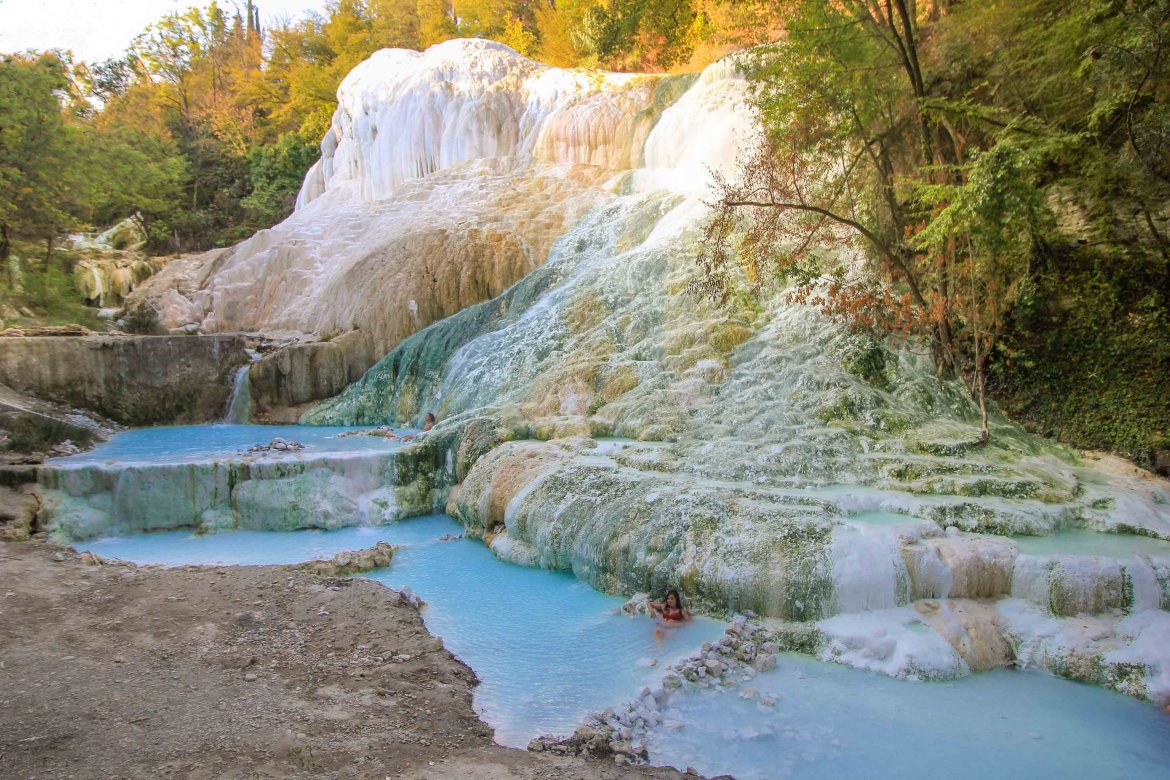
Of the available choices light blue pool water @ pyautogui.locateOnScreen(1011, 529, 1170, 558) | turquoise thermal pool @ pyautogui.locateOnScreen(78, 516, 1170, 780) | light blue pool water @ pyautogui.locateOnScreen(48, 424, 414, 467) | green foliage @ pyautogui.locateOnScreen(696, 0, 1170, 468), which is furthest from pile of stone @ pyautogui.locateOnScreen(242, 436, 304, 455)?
light blue pool water @ pyautogui.locateOnScreen(1011, 529, 1170, 558)

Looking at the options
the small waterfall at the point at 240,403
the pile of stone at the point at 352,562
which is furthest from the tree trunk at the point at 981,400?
the small waterfall at the point at 240,403

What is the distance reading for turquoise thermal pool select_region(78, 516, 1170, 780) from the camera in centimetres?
420

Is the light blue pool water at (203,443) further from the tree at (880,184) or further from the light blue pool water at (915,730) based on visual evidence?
the light blue pool water at (915,730)

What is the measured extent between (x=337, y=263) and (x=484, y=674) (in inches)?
579

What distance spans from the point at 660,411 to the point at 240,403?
9057mm

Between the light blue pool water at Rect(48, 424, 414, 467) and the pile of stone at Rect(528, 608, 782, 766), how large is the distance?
6.12 metres

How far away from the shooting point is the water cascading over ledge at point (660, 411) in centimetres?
562

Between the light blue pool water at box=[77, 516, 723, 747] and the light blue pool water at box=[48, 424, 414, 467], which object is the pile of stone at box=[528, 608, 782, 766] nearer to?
the light blue pool water at box=[77, 516, 723, 747]

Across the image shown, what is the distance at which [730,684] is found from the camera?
5047 millimetres

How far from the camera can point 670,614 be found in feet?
19.5

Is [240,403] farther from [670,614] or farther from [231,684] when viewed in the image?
[670,614]

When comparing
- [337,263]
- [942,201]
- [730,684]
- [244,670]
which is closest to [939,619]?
[730,684]

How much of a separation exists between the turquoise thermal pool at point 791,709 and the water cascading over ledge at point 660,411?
1.05ft

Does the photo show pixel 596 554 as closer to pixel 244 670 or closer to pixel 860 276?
pixel 244 670
